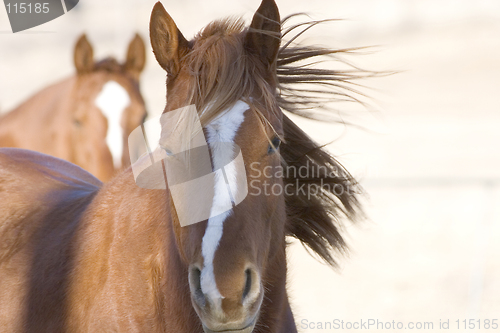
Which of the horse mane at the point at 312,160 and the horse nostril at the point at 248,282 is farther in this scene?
the horse mane at the point at 312,160

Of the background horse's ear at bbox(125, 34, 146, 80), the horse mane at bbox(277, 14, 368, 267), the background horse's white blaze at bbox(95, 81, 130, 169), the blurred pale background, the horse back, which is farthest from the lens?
the blurred pale background

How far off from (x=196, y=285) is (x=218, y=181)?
358 millimetres

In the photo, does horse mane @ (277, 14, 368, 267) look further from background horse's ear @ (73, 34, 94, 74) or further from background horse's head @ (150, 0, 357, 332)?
background horse's ear @ (73, 34, 94, 74)

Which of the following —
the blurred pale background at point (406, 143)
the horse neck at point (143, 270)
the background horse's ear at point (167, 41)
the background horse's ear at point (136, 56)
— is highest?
the background horse's ear at point (167, 41)

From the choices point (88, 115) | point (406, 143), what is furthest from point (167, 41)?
point (406, 143)

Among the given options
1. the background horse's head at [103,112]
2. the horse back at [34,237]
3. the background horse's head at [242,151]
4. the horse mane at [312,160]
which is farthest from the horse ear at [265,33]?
the background horse's head at [103,112]

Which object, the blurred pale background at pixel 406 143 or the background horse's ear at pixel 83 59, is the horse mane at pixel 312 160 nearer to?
the blurred pale background at pixel 406 143

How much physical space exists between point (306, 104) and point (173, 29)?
2.41 feet

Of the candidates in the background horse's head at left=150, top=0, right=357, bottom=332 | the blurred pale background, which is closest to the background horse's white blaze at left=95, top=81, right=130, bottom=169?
the blurred pale background

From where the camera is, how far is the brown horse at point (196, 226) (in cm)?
186

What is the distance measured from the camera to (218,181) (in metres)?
1.90

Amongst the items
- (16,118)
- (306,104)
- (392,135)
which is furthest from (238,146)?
(392,135)

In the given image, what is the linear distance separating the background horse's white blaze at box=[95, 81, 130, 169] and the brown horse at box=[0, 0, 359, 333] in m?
1.99

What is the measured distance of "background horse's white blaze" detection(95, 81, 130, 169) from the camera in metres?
4.93
